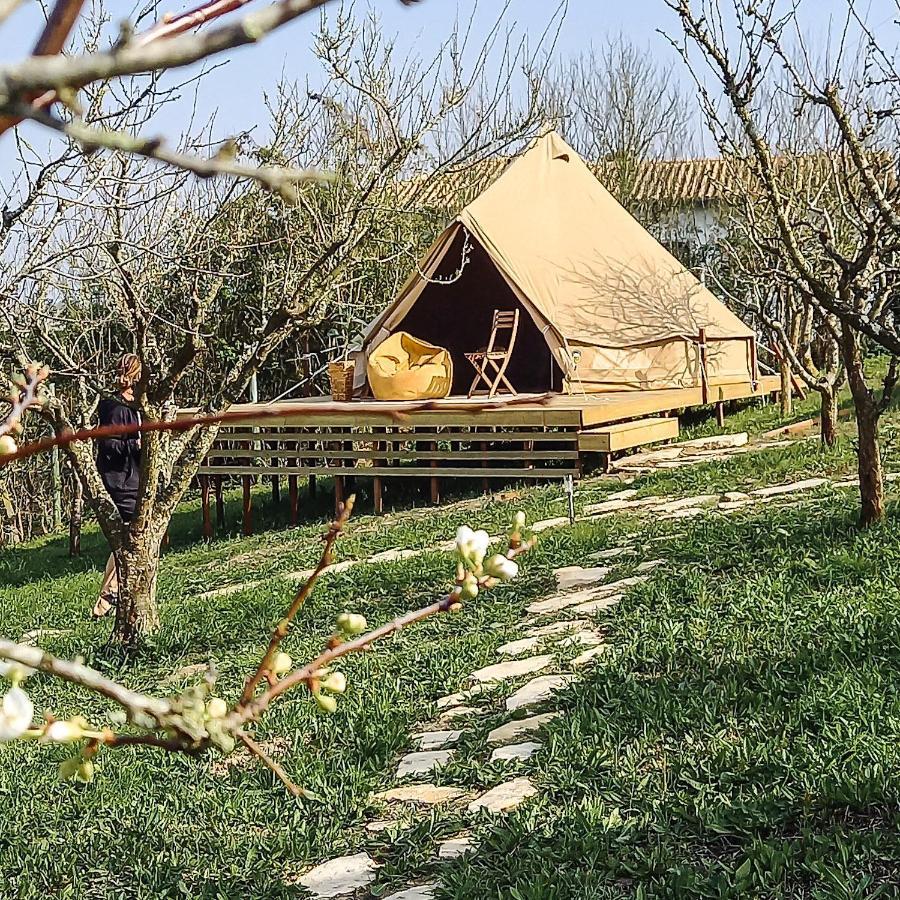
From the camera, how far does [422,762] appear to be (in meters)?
4.72

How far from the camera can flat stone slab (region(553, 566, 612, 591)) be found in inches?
281

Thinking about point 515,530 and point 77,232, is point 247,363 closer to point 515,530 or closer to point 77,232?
point 77,232

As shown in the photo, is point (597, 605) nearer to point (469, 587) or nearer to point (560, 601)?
point (560, 601)

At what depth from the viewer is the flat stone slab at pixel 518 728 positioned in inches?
185

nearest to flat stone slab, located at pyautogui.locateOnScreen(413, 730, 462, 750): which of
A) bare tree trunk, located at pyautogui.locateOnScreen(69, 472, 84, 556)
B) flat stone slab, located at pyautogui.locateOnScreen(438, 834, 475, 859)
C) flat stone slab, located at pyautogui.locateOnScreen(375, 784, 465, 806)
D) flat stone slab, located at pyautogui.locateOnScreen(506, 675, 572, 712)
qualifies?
flat stone slab, located at pyautogui.locateOnScreen(506, 675, 572, 712)

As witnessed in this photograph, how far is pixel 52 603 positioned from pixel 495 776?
6.44 m

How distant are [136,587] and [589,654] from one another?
3.28 meters

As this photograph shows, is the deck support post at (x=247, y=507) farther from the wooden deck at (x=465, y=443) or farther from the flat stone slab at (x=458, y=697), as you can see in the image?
the flat stone slab at (x=458, y=697)

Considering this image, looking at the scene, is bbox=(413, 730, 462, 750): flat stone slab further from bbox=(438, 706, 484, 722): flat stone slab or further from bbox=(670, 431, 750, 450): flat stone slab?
bbox=(670, 431, 750, 450): flat stone slab

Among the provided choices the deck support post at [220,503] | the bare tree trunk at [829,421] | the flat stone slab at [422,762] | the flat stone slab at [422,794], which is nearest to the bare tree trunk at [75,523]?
the deck support post at [220,503]

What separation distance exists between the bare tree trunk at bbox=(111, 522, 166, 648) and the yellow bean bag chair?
6.30 m

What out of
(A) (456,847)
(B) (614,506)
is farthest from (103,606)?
(A) (456,847)

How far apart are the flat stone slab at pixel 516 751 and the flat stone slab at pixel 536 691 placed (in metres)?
0.42

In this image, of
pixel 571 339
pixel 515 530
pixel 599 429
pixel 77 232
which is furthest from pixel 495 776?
pixel 571 339
